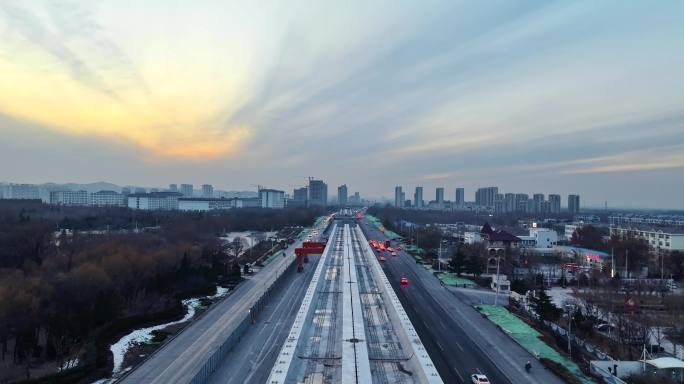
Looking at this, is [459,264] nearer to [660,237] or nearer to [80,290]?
[80,290]

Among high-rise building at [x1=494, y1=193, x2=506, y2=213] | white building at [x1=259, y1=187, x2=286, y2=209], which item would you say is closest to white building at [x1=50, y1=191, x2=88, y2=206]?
white building at [x1=259, y1=187, x2=286, y2=209]

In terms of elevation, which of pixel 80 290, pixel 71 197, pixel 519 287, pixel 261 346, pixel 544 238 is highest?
pixel 71 197

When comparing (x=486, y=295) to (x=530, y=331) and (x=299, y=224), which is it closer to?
(x=530, y=331)

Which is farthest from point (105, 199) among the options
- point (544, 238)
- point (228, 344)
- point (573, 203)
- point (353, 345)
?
point (573, 203)

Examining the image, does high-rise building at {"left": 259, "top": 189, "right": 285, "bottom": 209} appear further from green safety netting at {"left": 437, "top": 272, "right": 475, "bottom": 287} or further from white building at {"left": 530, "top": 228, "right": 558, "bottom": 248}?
green safety netting at {"left": 437, "top": 272, "right": 475, "bottom": 287}

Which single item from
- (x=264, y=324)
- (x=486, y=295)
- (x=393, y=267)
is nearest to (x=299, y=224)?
(x=393, y=267)

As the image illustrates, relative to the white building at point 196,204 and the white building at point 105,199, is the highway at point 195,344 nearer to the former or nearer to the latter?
the white building at point 196,204
